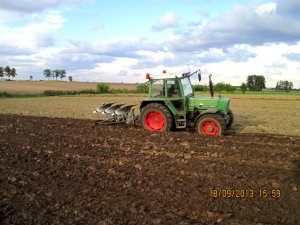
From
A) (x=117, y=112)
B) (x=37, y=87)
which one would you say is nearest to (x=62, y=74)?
(x=37, y=87)

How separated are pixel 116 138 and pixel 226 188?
226 inches

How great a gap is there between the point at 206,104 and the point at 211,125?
2.90 feet

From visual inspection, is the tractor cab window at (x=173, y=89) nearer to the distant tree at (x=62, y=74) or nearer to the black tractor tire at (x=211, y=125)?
the black tractor tire at (x=211, y=125)

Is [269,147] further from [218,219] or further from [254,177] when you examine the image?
[218,219]

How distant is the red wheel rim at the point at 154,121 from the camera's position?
13.5 m

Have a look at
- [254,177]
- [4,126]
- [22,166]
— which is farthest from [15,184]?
[4,126]

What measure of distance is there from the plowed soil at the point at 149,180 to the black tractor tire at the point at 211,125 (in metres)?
0.69

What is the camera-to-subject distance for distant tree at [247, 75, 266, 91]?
8131 centimetres

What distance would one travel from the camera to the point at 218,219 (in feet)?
18.0

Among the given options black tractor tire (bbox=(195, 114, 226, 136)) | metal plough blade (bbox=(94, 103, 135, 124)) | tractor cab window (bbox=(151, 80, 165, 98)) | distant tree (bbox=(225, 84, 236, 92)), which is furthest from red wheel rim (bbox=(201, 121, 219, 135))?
distant tree (bbox=(225, 84, 236, 92))

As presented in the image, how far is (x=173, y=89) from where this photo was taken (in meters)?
13.3

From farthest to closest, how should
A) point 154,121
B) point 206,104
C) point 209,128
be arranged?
point 154,121 → point 206,104 → point 209,128
